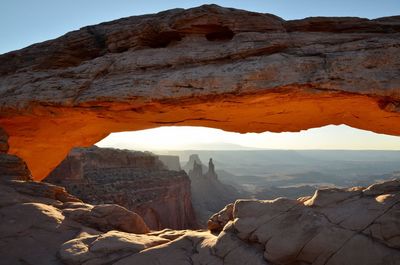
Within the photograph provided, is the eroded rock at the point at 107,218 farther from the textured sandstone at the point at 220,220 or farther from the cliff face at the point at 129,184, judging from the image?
the cliff face at the point at 129,184

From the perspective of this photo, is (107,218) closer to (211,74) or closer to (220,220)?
(220,220)

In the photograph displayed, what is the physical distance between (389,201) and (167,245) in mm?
5060

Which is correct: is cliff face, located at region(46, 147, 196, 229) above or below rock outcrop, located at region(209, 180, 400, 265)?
below

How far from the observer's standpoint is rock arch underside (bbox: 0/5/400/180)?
955 cm

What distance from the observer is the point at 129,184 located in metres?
36.8

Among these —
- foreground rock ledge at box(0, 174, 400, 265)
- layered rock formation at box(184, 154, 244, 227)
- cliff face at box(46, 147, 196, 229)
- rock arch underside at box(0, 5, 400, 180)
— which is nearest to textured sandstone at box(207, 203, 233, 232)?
foreground rock ledge at box(0, 174, 400, 265)

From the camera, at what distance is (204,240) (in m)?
7.98

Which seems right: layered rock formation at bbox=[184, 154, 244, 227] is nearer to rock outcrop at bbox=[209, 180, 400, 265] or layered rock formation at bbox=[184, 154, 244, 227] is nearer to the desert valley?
the desert valley

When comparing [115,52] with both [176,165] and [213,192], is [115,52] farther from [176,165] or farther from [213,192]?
[176,165]

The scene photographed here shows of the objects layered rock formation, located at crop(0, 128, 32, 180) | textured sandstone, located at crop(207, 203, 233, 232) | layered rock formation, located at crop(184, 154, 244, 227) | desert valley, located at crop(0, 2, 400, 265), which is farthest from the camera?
layered rock formation, located at crop(184, 154, 244, 227)

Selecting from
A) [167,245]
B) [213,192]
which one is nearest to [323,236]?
[167,245]

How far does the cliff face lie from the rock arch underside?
60.3 ft

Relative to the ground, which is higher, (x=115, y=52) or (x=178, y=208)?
(x=115, y=52)

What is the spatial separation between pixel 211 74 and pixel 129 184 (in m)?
28.8
